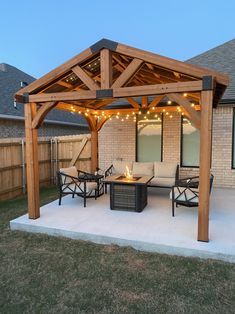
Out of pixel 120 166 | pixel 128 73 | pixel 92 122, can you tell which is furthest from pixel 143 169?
pixel 128 73

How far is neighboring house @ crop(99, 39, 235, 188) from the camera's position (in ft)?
26.7

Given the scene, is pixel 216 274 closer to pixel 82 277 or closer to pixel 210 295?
pixel 210 295

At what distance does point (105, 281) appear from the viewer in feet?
10.6

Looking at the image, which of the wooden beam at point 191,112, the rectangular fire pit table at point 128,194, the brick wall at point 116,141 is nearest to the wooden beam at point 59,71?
the wooden beam at point 191,112

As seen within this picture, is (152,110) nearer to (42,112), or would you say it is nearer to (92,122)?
(92,122)

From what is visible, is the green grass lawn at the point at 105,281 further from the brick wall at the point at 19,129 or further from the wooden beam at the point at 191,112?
the brick wall at the point at 19,129

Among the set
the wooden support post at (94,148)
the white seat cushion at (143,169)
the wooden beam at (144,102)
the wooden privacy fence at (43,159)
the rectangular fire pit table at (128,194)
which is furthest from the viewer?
the wooden support post at (94,148)

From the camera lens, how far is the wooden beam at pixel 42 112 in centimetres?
Answer: 489

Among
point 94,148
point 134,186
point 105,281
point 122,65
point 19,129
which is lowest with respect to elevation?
point 105,281

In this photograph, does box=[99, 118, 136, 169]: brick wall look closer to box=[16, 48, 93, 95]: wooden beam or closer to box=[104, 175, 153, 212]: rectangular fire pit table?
box=[104, 175, 153, 212]: rectangular fire pit table

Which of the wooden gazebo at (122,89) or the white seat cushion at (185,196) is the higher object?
the wooden gazebo at (122,89)

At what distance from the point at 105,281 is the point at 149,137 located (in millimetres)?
6540

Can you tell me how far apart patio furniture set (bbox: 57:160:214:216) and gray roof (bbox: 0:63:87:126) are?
16.8 ft

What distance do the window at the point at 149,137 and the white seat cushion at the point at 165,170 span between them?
4.72 ft
